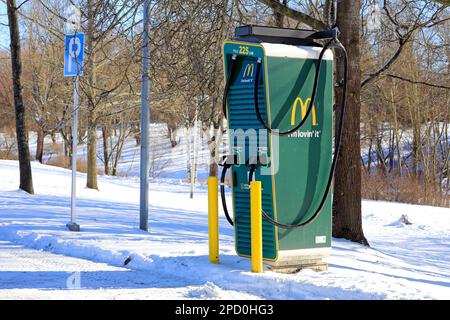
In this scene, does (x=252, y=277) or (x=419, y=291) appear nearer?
(x=419, y=291)

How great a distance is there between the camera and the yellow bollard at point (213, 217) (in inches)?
305

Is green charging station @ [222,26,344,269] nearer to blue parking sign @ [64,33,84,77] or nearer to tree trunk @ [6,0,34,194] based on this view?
blue parking sign @ [64,33,84,77]

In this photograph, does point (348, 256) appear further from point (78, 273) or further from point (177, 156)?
point (177, 156)

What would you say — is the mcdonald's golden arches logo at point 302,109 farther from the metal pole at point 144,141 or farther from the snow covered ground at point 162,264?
the metal pole at point 144,141

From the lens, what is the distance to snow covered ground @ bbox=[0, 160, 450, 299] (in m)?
6.81

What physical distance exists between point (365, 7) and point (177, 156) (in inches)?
1565

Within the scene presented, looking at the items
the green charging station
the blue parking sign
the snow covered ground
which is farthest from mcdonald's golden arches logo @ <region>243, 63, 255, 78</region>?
the blue parking sign

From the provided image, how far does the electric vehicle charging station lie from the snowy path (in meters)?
0.96

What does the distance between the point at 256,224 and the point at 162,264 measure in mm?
1574

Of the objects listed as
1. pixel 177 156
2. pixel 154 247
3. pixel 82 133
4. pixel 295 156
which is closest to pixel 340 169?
pixel 154 247

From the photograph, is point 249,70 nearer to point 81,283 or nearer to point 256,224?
point 256,224

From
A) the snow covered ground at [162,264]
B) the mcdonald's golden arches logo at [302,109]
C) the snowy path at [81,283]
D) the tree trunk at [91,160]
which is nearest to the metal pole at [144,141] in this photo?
the snow covered ground at [162,264]

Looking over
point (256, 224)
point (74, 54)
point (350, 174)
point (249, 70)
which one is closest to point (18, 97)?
point (74, 54)

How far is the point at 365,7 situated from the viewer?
1584 cm
